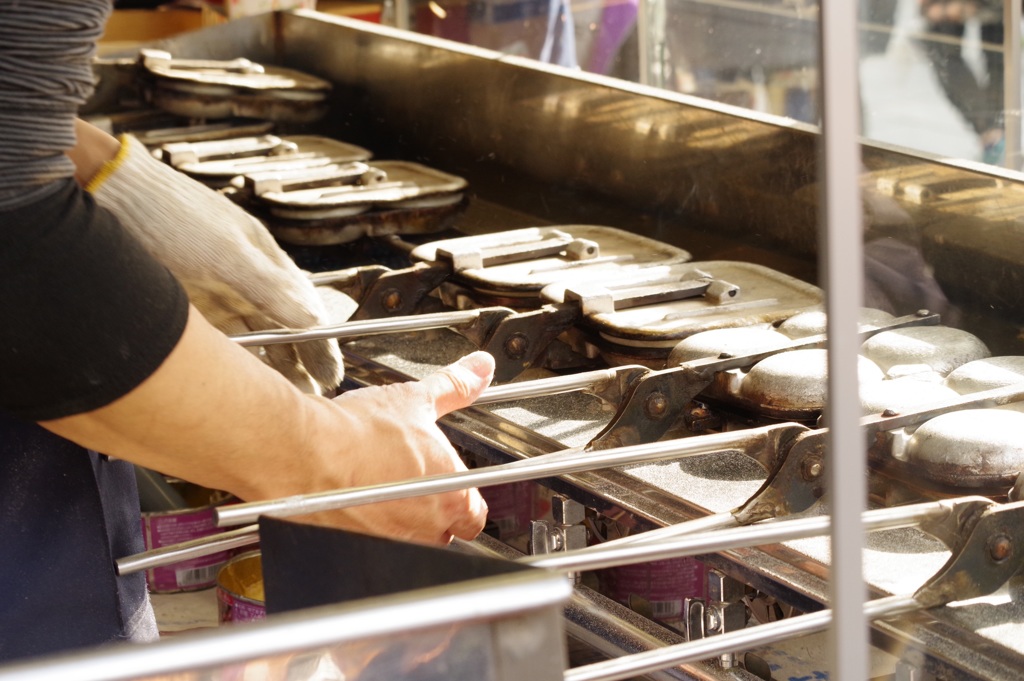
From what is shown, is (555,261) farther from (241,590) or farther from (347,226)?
(241,590)

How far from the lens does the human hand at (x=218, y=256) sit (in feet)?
3.51

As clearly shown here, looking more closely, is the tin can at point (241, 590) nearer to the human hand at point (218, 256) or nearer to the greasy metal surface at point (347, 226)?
the human hand at point (218, 256)

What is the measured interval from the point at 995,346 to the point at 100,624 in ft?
2.87

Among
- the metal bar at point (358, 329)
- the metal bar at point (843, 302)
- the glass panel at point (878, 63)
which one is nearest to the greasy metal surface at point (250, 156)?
the glass panel at point (878, 63)

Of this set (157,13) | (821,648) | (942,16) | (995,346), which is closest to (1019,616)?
(821,648)

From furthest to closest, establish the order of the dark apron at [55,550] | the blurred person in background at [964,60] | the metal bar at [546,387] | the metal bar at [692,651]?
the blurred person in background at [964,60] → the metal bar at [546,387] → the dark apron at [55,550] → the metal bar at [692,651]

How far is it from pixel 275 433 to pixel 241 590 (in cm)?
65

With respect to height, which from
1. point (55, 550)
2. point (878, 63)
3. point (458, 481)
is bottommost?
point (55, 550)

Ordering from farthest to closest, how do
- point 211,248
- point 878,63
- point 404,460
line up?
point 878,63
point 211,248
point 404,460

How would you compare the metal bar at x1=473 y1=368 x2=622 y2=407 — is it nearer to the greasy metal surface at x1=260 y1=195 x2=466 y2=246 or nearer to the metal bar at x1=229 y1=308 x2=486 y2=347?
the metal bar at x1=229 y1=308 x2=486 y2=347

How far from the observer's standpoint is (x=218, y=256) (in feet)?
3.73

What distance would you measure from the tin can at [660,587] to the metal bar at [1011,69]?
109 cm

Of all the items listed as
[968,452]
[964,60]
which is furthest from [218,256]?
[964,60]

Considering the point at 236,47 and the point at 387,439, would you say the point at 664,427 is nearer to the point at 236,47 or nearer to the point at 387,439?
the point at 387,439
